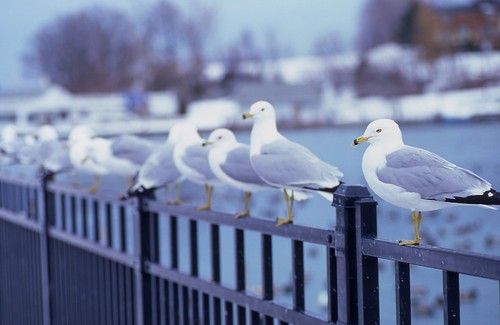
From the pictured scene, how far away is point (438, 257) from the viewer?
1.93 m

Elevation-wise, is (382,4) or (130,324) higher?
(382,4)

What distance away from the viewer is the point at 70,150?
5.92 meters

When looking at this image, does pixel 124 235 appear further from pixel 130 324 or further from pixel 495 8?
pixel 495 8

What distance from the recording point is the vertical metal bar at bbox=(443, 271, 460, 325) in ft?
6.22

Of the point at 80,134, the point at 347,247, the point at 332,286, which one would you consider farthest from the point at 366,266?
the point at 80,134

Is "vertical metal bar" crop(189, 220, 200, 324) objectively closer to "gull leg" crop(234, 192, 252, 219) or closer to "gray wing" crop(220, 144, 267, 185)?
"gull leg" crop(234, 192, 252, 219)

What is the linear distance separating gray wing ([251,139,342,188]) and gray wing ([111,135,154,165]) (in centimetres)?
205

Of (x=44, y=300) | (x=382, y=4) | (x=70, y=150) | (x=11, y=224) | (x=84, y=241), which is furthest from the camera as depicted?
(x=382, y=4)

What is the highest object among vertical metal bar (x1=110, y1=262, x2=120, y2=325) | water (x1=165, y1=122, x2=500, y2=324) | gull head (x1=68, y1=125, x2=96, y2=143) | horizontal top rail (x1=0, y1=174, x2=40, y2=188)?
gull head (x1=68, y1=125, x2=96, y2=143)

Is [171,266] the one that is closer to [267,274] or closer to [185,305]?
[185,305]

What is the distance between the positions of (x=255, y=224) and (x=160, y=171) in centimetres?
122

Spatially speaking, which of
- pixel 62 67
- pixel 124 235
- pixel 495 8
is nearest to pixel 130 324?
pixel 124 235

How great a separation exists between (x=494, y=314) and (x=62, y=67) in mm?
70554

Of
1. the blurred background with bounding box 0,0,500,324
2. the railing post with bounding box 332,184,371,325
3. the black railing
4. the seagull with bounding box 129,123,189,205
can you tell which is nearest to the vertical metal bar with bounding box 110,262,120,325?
the black railing
